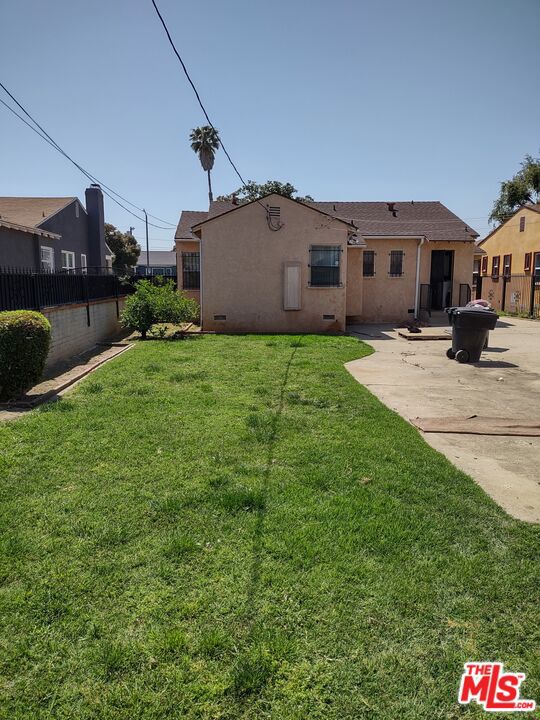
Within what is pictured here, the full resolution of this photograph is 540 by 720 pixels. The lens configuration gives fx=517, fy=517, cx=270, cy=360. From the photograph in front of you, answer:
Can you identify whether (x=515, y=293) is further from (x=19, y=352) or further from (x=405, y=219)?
(x=19, y=352)

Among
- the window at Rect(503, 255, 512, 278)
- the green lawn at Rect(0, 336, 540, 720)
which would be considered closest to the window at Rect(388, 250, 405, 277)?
the window at Rect(503, 255, 512, 278)

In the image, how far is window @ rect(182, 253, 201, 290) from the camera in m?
Answer: 20.4

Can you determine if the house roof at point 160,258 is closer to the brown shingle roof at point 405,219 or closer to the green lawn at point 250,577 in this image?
the brown shingle roof at point 405,219

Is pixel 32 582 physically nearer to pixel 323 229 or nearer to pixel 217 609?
pixel 217 609

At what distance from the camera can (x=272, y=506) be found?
3.88m

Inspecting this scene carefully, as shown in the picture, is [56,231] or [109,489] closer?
[109,489]

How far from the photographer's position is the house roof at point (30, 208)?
17.6m

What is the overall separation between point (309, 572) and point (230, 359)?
26.6 ft

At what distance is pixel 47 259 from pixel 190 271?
534 cm

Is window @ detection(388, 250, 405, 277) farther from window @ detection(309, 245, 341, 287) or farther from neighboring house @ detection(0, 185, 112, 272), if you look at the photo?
neighboring house @ detection(0, 185, 112, 272)

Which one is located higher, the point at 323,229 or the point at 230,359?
the point at 323,229

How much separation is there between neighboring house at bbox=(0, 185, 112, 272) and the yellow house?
17.8 meters

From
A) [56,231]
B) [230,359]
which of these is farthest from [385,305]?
[56,231]

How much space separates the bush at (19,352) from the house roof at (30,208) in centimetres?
1028
